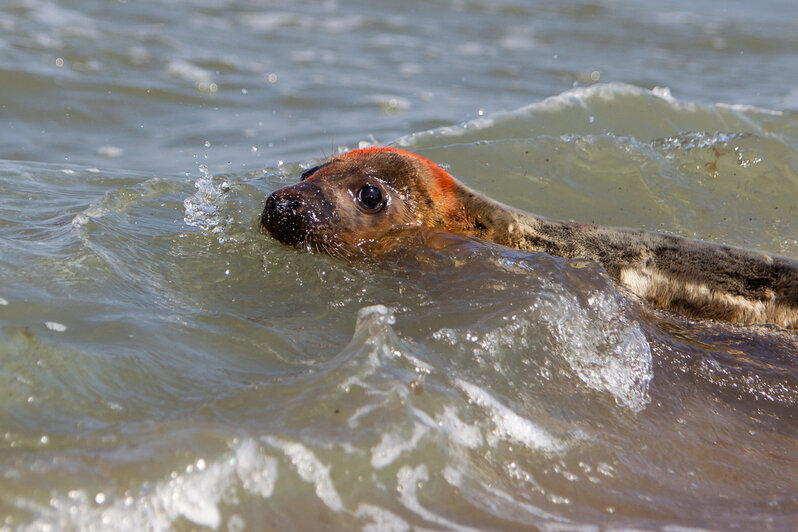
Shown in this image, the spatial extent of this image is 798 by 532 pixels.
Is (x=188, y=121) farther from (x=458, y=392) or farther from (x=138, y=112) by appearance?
(x=458, y=392)

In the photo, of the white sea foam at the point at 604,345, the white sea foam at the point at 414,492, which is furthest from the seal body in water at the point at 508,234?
the white sea foam at the point at 414,492

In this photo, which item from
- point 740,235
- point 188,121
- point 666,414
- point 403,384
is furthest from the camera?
point 188,121

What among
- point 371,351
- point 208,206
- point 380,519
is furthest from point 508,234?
point 380,519

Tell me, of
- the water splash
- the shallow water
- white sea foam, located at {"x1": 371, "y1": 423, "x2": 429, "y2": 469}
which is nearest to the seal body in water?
the shallow water

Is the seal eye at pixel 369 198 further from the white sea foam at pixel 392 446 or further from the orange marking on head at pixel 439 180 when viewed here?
the white sea foam at pixel 392 446

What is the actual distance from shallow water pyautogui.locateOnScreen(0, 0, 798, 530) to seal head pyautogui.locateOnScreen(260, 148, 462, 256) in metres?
0.13

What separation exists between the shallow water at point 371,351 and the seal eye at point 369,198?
25 centimetres

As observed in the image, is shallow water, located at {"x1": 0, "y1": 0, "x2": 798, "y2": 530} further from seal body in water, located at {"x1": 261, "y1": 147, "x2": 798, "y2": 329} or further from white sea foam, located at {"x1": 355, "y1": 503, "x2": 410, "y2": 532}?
seal body in water, located at {"x1": 261, "y1": 147, "x2": 798, "y2": 329}

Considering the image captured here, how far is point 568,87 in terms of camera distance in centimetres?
1037

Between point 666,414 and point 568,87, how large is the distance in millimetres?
7183

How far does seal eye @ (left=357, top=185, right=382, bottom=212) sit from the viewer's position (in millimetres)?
4590

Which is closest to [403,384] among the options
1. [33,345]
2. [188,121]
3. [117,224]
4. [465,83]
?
[33,345]

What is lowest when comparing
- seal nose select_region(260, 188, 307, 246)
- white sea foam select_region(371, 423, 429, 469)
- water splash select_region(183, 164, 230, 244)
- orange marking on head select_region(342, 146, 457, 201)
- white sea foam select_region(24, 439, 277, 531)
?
white sea foam select_region(24, 439, 277, 531)

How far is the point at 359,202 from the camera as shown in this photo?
459 centimetres
